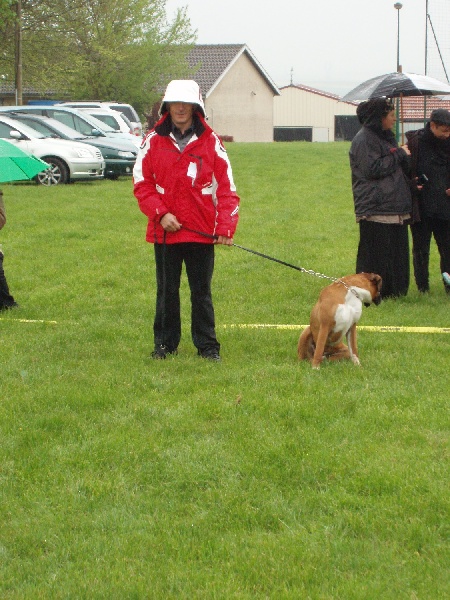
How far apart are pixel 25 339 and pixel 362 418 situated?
3.44 metres

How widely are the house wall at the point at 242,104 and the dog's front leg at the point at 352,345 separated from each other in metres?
53.9

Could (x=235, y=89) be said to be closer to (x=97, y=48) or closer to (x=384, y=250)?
(x=97, y=48)

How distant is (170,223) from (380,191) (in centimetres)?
307

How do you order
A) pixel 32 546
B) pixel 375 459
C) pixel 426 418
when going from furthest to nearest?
1. pixel 426 418
2. pixel 375 459
3. pixel 32 546

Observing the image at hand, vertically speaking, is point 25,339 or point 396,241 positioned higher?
point 396,241

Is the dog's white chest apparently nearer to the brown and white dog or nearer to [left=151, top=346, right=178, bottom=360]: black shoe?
the brown and white dog

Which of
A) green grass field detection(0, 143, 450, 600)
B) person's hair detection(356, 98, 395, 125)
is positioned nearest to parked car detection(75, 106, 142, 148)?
green grass field detection(0, 143, 450, 600)

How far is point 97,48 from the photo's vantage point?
146 ft

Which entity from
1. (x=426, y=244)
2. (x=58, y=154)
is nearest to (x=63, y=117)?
(x=58, y=154)

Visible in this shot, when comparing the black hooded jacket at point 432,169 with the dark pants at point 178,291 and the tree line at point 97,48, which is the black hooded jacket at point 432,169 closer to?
the dark pants at point 178,291

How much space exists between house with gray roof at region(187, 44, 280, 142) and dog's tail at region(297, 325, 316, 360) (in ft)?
175

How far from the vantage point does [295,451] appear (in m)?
5.19

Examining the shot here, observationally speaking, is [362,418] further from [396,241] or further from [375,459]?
[396,241]

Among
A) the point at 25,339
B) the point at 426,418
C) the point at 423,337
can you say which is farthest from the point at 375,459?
the point at 25,339
